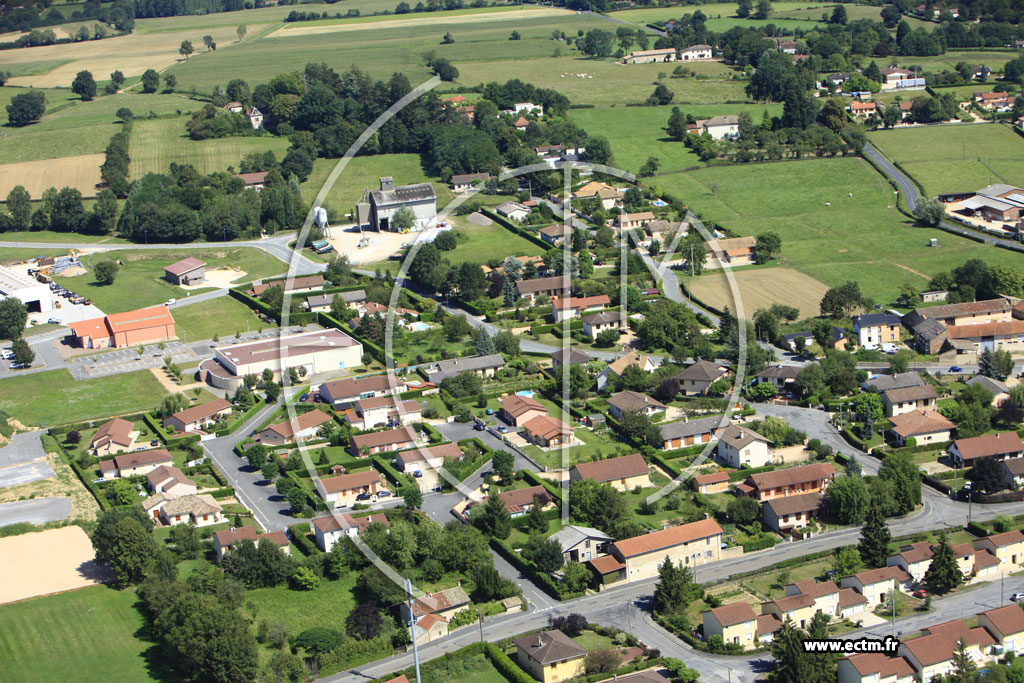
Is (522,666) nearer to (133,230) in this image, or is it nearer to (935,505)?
(935,505)

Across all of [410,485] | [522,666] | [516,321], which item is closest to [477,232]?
[516,321]

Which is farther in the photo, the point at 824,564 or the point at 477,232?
the point at 477,232

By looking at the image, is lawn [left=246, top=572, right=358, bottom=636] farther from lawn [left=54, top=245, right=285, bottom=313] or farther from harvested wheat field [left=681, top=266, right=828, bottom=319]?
lawn [left=54, top=245, right=285, bottom=313]

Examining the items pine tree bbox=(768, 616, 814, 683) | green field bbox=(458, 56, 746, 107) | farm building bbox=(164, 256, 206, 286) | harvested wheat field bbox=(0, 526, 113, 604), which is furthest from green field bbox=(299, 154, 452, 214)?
pine tree bbox=(768, 616, 814, 683)

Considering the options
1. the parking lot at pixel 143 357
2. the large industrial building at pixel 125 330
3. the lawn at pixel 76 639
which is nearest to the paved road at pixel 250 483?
the lawn at pixel 76 639

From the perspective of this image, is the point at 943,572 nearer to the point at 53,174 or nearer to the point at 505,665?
the point at 505,665

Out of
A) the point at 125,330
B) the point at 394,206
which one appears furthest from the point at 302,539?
the point at 394,206
